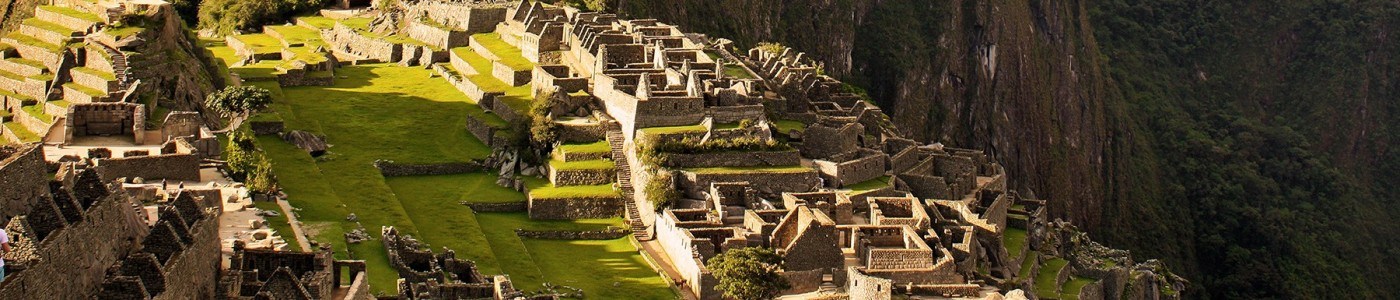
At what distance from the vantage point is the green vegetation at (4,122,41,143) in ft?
182

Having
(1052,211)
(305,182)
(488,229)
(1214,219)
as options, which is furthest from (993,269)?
(1214,219)

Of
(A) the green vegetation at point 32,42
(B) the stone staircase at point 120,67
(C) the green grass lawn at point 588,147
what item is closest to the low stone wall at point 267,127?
(B) the stone staircase at point 120,67

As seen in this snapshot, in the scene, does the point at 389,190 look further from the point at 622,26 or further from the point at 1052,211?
the point at 1052,211

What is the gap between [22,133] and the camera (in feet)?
189

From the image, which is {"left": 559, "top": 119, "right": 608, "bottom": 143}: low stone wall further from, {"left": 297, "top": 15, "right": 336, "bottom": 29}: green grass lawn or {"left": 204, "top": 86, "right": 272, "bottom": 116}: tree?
{"left": 297, "top": 15, "right": 336, "bottom": 29}: green grass lawn

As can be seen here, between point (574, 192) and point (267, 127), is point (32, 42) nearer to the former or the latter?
point (267, 127)

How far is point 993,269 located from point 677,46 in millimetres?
20251

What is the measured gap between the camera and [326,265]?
39.3 metres

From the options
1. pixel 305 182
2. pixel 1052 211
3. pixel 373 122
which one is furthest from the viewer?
pixel 1052 211

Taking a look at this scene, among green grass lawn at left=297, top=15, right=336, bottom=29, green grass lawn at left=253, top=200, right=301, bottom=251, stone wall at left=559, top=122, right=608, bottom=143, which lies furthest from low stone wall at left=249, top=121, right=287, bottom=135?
green grass lawn at left=297, top=15, right=336, bottom=29

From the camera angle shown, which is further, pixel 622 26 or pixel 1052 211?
pixel 1052 211

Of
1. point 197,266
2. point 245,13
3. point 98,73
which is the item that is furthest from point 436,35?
point 197,266

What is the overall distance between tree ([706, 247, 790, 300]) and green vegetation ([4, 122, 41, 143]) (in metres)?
18.2

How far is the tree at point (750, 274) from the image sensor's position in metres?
52.9
